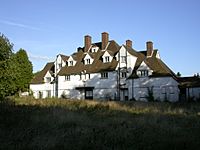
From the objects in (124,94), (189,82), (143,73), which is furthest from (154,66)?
(124,94)

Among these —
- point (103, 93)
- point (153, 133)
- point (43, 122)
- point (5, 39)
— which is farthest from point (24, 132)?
point (103, 93)

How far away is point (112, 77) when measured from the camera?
180 ft

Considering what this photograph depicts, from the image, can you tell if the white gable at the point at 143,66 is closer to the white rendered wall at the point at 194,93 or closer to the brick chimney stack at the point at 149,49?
the brick chimney stack at the point at 149,49

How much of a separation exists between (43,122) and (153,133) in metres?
6.38

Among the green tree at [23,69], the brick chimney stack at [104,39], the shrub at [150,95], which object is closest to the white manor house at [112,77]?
the brick chimney stack at [104,39]

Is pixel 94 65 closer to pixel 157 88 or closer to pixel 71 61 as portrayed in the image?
pixel 71 61

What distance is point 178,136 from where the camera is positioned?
45.4 ft

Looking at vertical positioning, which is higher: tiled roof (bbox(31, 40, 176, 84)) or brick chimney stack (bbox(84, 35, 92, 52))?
brick chimney stack (bbox(84, 35, 92, 52))

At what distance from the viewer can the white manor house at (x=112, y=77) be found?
49375mm

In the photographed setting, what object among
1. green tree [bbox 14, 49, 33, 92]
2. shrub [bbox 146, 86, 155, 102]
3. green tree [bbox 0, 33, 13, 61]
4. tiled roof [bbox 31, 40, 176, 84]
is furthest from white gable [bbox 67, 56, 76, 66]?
green tree [bbox 0, 33, 13, 61]

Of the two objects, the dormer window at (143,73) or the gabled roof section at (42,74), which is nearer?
the dormer window at (143,73)

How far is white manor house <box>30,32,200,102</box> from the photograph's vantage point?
49.4 m

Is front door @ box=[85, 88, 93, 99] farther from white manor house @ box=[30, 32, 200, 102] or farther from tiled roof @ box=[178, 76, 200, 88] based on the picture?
tiled roof @ box=[178, 76, 200, 88]

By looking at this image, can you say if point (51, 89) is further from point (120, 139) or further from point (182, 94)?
point (120, 139)
